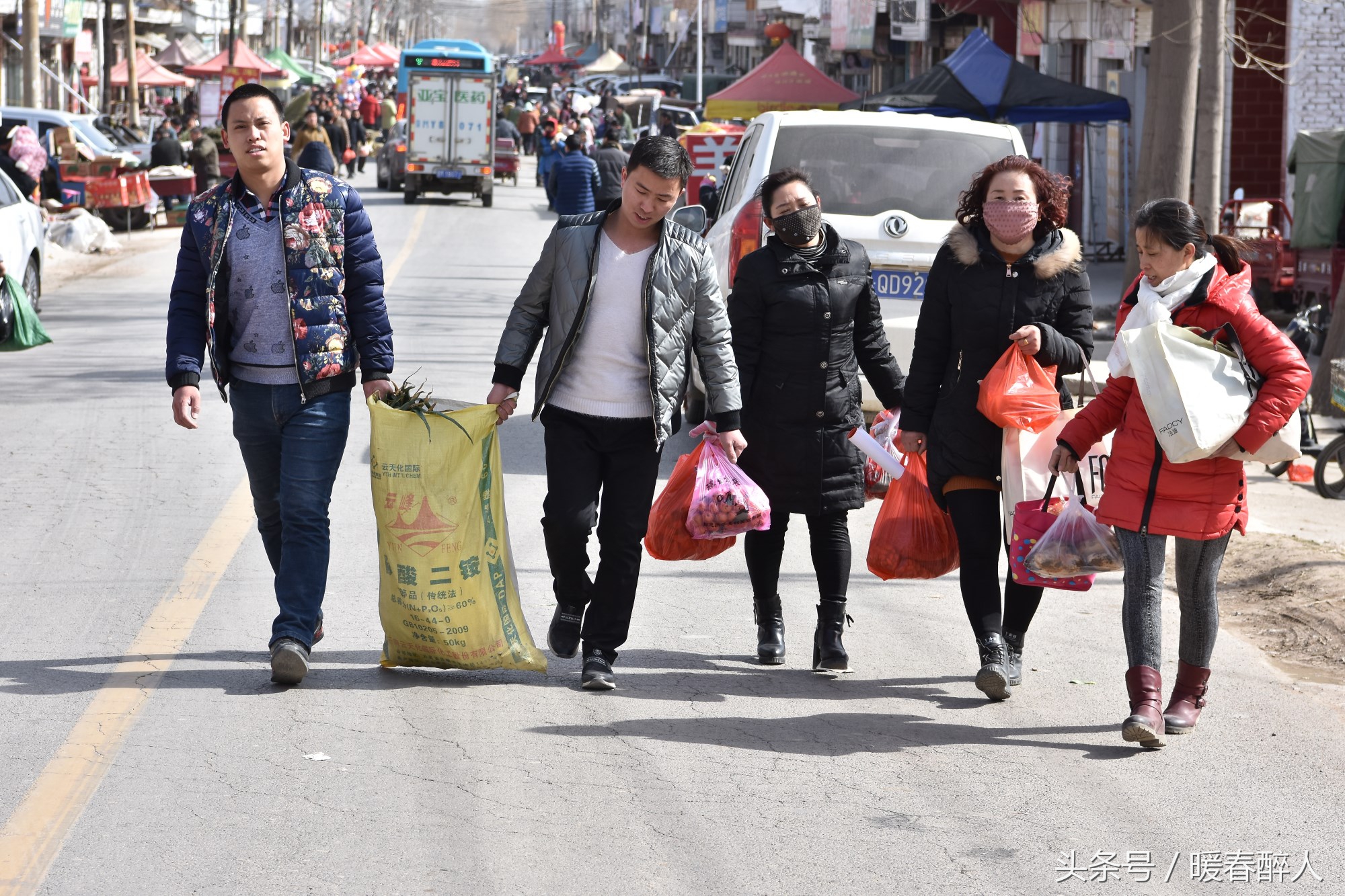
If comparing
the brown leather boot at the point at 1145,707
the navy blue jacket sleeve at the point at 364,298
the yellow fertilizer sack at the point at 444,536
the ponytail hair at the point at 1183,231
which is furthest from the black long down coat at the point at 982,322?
the navy blue jacket sleeve at the point at 364,298

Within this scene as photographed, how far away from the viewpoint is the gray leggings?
5055mm

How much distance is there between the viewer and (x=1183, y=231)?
4.94 m

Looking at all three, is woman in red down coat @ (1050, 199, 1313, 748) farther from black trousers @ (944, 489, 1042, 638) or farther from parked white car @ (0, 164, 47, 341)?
parked white car @ (0, 164, 47, 341)

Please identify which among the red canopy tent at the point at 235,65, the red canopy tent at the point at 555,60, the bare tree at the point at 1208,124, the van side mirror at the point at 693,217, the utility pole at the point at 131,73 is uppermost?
the red canopy tent at the point at 555,60

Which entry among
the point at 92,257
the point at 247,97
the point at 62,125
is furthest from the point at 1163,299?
the point at 62,125

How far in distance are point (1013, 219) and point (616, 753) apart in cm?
211

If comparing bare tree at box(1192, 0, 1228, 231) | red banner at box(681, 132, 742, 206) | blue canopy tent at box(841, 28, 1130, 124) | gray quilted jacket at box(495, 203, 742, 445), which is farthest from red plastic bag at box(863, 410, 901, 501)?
red banner at box(681, 132, 742, 206)

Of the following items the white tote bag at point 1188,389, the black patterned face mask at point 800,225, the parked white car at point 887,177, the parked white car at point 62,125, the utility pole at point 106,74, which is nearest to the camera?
the white tote bag at point 1188,389

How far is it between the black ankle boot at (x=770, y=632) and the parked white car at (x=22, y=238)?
1023cm

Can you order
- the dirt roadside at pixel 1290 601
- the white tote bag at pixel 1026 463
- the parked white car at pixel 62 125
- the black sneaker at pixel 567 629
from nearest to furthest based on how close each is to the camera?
the white tote bag at pixel 1026 463
the black sneaker at pixel 567 629
the dirt roadside at pixel 1290 601
the parked white car at pixel 62 125

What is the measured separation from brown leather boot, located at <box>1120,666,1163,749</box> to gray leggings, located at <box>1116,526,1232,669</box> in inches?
1.5

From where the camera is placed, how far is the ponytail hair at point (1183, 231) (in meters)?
4.94

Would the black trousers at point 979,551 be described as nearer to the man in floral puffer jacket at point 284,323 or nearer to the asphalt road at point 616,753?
the asphalt road at point 616,753

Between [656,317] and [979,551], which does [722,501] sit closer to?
[656,317]
